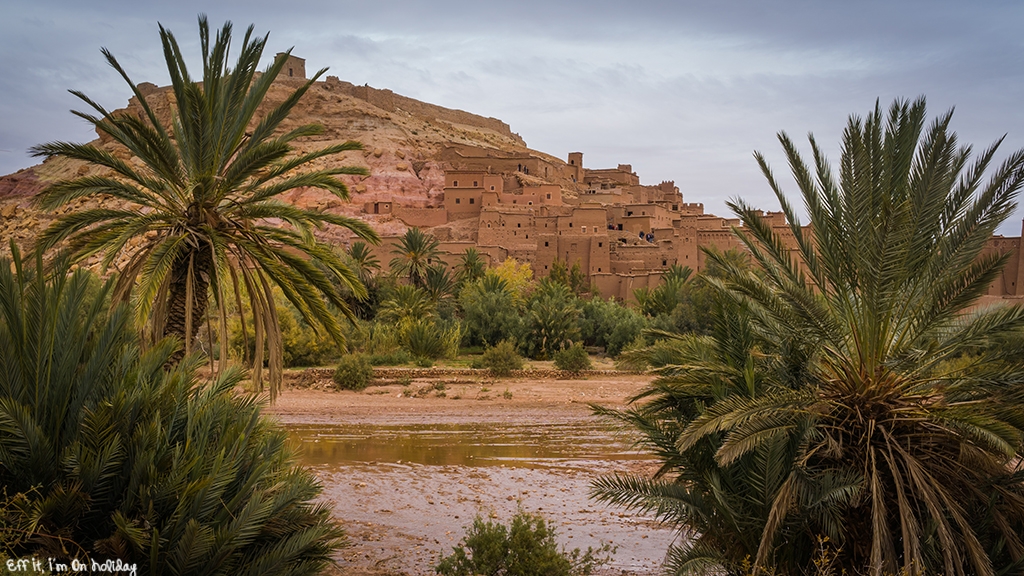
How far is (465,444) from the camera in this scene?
15.8 m

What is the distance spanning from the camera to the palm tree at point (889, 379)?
5.92m

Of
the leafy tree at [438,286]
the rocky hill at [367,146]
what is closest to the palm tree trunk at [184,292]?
the leafy tree at [438,286]

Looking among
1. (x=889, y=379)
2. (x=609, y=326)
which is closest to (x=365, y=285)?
(x=609, y=326)

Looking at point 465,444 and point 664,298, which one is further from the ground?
point 664,298

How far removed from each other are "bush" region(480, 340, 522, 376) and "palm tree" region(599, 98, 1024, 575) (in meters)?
18.3

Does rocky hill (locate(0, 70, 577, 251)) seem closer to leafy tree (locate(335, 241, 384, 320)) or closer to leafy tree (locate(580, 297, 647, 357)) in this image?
leafy tree (locate(335, 241, 384, 320))

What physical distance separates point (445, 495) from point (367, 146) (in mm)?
50299

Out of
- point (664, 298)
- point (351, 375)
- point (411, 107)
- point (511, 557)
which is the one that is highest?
point (411, 107)

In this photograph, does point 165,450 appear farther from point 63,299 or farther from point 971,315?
point 971,315

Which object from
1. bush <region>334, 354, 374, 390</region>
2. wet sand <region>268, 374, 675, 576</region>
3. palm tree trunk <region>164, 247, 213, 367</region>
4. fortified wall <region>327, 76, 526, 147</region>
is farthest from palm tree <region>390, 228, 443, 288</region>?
fortified wall <region>327, 76, 526, 147</region>

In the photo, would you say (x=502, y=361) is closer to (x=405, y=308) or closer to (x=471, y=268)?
(x=405, y=308)

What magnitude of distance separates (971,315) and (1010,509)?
1.91m

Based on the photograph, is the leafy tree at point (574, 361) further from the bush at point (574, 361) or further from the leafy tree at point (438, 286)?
the leafy tree at point (438, 286)

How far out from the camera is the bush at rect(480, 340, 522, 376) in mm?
25125
